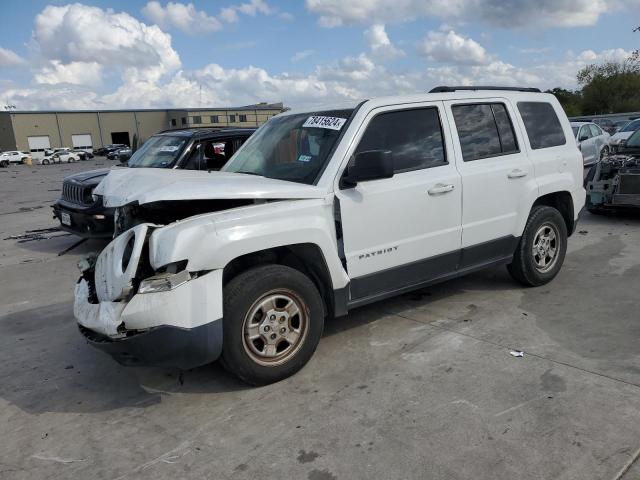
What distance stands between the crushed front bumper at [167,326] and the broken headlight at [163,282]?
0.03 meters

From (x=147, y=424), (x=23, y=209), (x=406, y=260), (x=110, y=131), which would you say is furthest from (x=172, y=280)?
(x=110, y=131)

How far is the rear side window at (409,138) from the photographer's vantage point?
13.5 ft

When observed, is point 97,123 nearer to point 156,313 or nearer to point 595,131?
point 595,131

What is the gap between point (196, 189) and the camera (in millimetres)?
3383

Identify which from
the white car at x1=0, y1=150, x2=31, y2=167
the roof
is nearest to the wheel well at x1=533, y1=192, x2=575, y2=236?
the roof

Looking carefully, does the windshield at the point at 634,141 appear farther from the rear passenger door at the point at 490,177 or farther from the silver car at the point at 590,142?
the rear passenger door at the point at 490,177

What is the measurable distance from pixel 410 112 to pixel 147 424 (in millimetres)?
3047

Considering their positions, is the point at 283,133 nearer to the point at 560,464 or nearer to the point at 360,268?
the point at 360,268

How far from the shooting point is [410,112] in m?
4.31

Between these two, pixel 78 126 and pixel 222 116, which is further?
pixel 222 116

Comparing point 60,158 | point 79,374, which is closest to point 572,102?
point 60,158

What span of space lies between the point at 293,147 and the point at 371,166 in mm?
915

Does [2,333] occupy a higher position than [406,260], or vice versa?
[406,260]

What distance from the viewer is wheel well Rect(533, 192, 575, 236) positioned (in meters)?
5.52
